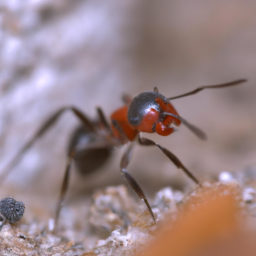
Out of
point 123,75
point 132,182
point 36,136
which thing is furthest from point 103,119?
point 132,182

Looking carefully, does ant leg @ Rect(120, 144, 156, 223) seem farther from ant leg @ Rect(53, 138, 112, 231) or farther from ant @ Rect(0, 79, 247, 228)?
ant leg @ Rect(53, 138, 112, 231)

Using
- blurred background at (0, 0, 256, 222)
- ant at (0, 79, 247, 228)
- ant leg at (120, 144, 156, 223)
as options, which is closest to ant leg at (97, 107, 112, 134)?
ant at (0, 79, 247, 228)

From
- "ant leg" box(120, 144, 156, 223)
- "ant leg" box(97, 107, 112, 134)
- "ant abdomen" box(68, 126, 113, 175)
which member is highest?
"ant leg" box(97, 107, 112, 134)

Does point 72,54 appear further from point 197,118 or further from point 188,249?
point 188,249

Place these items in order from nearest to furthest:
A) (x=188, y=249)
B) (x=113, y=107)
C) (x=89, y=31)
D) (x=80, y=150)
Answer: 1. (x=188, y=249)
2. (x=80, y=150)
3. (x=89, y=31)
4. (x=113, y=107)

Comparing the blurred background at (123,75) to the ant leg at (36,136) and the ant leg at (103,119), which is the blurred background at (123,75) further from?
the ant leg at (103,119)

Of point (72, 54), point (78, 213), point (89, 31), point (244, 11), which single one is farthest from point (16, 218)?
point (244, 11)
